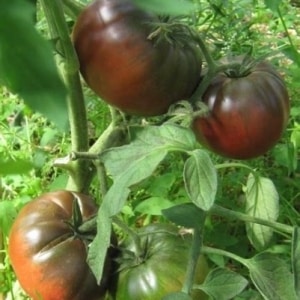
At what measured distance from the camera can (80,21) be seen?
82 centimetres

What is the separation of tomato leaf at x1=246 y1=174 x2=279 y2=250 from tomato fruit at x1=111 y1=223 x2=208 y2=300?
0.27ft

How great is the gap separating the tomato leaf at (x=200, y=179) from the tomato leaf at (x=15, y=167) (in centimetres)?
47

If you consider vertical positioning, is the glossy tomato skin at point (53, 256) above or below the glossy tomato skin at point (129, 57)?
below

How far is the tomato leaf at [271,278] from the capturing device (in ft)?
2.71

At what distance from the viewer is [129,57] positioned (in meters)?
0.78

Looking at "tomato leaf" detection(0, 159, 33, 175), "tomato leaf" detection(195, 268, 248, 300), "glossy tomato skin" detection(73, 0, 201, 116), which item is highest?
"tomato leaf" detection(0, 159, 33, 175)

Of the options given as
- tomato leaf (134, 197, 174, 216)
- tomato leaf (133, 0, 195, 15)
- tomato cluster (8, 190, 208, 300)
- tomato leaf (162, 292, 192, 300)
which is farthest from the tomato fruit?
tomato leaf (133, 0, 195, 15)

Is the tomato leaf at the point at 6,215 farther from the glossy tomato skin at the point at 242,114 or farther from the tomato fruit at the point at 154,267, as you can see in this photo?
the glossy tomato skin at the point at 242,114

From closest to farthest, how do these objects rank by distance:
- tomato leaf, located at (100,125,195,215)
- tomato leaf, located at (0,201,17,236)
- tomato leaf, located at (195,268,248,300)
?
1. tomato leaf, located at (100,125,195,215)
2. tomato leaf, located at (195,268,248,300)
3. tomato leaf, located at (0,201,17,236)

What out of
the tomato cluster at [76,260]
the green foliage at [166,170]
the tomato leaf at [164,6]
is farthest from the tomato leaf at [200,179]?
the tomato leaf at [164,6]

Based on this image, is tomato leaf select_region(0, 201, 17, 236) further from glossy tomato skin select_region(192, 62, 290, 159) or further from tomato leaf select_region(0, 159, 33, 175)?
tomato leaf select_region(0, 159, 33, 175)

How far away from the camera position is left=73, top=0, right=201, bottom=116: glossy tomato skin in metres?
0.78

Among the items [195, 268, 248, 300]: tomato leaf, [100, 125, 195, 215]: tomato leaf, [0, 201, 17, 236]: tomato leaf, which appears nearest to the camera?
[100, 125, 195, 215]: tomato leaf

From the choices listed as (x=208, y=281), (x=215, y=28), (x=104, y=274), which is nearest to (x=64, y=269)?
(x=104, y=274)
